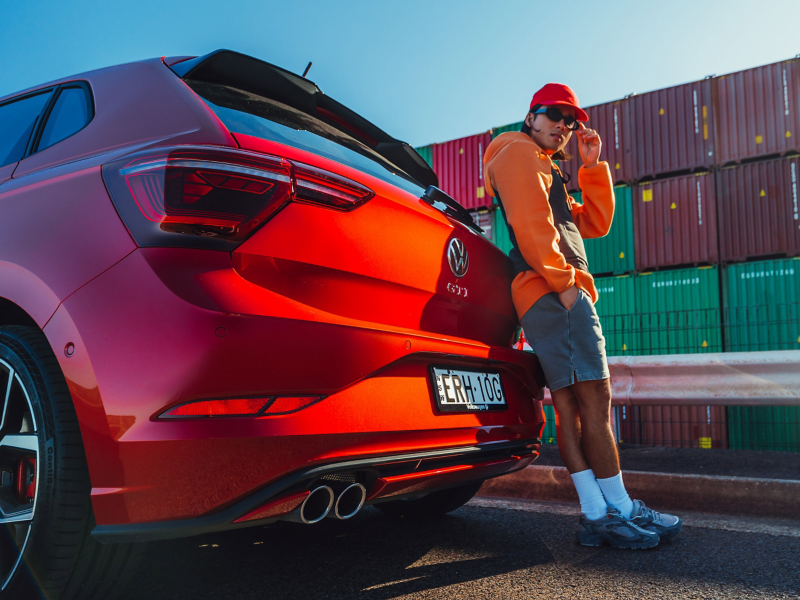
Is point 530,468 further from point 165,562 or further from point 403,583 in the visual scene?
point 165,562

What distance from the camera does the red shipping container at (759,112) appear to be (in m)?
10.2

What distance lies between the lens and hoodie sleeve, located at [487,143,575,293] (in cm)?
236

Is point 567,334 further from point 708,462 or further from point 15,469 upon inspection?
point 708,462

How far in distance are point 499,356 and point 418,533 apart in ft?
3.15

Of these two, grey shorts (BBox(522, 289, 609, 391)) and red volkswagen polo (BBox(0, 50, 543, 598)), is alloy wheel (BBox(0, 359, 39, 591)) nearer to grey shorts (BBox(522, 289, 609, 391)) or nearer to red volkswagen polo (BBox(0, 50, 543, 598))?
red volkswagen polo (BBox(0, 50, 543, 598))

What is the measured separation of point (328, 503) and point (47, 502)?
649 millimetres

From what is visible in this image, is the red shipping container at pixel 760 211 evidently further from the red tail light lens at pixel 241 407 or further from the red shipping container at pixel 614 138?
the red tail light lens at pixel 241 407

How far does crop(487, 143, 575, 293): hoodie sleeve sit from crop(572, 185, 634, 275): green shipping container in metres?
8.93

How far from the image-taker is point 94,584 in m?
1.41

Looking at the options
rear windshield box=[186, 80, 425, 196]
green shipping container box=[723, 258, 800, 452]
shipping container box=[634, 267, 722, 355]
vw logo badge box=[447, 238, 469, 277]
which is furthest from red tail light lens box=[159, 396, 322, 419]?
shipping container box=[634, 267, 722, 355]

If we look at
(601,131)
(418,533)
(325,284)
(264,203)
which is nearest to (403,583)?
(418,533)

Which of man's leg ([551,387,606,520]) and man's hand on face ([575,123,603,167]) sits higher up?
man's hand on face ([575,123,603,167])

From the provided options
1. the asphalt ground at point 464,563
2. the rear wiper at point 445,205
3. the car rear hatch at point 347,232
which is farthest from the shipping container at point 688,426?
the car rear hatch at point 347,232

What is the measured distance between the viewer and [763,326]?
825 centimetres
